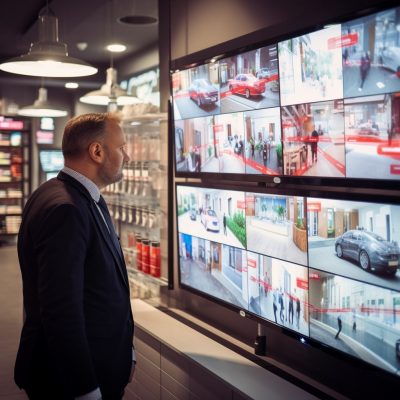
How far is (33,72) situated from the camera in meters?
3.20

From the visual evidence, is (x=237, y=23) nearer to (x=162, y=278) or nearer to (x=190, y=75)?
(x=190, y=75)

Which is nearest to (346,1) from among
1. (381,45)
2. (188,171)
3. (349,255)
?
(381,45)

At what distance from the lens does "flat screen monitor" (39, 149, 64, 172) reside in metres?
11.8

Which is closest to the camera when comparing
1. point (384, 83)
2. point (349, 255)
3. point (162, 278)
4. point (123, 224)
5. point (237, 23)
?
point (384, 83)

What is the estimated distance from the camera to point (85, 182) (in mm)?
2209

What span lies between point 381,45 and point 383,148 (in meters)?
0.34

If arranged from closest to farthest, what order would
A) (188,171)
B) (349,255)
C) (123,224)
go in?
(349,255), (188,171), (123,224)

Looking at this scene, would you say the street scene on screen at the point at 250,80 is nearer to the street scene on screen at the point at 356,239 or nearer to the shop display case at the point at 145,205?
the street scene on screen at the point at 356,239

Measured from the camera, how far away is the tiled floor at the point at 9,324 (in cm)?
414

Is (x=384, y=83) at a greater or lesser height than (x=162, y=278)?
greater

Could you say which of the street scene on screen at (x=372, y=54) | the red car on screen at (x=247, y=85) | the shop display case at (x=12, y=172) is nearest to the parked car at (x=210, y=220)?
the red car on screen at (x=247, y=85)

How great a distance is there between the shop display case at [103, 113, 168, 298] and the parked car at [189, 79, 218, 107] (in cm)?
72

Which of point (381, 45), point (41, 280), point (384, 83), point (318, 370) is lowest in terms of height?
point (318, 370)

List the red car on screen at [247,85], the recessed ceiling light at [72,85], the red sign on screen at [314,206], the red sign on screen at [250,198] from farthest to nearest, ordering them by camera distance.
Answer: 1. the recessed ceiling light at [72,85]
2. the red sign on screen at [250,198]
3. the red car on screen at [247,85]
4. the red sign on screen at [314,206]
